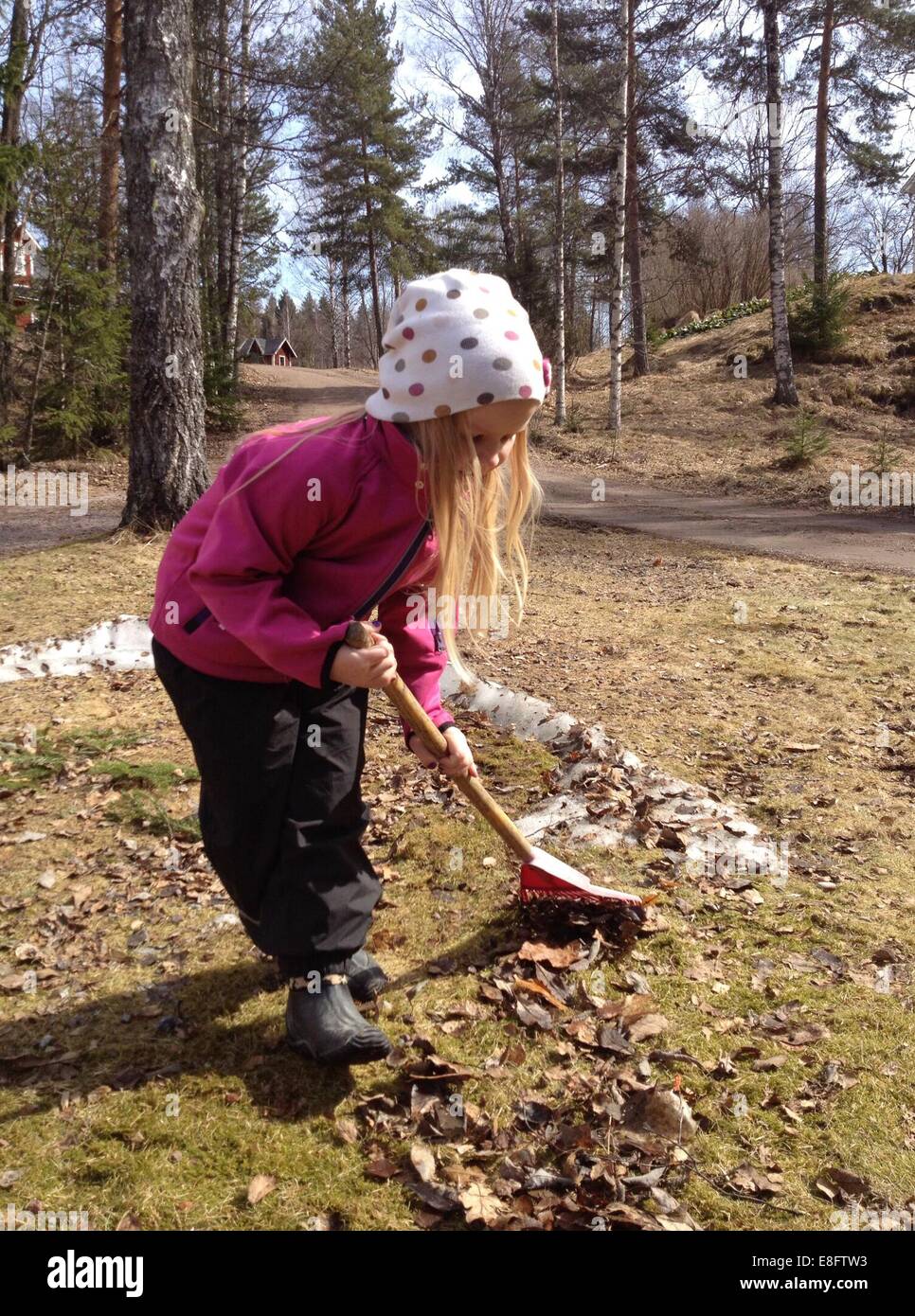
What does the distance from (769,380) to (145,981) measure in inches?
827

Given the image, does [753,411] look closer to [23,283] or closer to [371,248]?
[23,283]

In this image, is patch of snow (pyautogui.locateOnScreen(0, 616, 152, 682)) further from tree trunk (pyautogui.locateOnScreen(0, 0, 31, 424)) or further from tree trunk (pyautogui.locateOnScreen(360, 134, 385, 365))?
tree trunk (pyautogui.locateOnScreen(360, 134, 385, 365))

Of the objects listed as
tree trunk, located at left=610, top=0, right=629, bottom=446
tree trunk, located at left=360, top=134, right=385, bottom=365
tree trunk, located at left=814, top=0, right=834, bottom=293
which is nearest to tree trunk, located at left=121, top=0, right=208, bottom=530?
tree trunk, located at left=610, top=0, right=629, bottom=446

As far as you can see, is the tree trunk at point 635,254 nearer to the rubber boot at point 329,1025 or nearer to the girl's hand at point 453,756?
the girl's hand at point 453,756

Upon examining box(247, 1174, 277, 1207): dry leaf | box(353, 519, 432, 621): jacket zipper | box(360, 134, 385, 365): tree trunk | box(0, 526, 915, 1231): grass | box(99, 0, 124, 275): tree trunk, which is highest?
box(360, 134, 385, 365): tree trunk

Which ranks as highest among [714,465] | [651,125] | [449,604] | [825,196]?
[651,125]

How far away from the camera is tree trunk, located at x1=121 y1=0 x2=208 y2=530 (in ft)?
22.2

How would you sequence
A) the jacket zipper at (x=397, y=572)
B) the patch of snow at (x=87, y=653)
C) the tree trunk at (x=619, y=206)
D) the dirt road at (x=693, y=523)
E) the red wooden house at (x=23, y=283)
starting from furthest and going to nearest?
the tree trunk at (x=619, y=206) → the red wooden house at (x=23, y=283) → the dirt road at (x=693, y=523) → the patch of snow at (x=87, y=653) → the jacket zipper at (x=397, y=572)

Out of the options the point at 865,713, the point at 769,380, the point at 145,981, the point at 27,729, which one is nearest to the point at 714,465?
the point at 769,380

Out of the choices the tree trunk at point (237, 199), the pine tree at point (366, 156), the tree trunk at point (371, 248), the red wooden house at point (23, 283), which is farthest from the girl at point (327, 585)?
the tree trunk at point (371, 248)

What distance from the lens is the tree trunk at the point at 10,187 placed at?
1187 centimetres

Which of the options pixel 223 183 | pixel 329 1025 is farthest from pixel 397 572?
pixel 223 183

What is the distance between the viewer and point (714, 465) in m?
15.8
